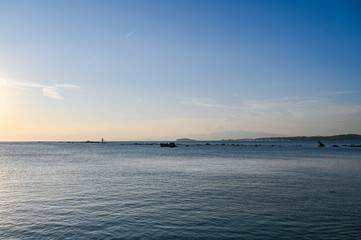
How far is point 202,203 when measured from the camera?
23.1m

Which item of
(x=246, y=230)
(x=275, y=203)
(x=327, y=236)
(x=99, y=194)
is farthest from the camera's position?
(x=99, y=194)

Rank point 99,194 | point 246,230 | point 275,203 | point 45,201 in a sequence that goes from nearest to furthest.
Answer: point 246,230
point 275,203
point 45,201
point 99,194

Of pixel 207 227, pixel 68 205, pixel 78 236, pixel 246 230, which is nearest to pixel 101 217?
pixel 78 236

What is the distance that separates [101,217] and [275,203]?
13697 mm

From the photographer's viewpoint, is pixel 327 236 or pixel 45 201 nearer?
pixel 327 236

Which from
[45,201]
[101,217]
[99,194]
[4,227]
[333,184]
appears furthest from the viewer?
[333,184]

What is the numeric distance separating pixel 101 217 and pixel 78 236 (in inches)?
144

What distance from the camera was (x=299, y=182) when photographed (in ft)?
112

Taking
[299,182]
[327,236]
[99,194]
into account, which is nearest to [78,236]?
[99,194]

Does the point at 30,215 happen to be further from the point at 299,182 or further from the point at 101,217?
the point at 299,182

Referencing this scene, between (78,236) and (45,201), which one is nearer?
(78,236)

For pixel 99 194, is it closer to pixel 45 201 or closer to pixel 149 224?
pixel 45 201

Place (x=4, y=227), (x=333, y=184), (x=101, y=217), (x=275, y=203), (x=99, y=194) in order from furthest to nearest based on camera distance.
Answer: (x=333, y=184) → (x=99, y=194) → (x=275, y=203) → (x=101, y=217) → (x=4, y=227)

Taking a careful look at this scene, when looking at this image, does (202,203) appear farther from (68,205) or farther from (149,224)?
(68,205)
